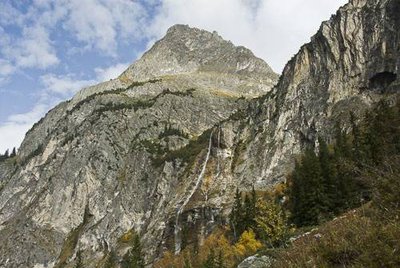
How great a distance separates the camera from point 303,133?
121 metres

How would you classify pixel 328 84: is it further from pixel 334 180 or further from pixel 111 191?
pixel 111 191

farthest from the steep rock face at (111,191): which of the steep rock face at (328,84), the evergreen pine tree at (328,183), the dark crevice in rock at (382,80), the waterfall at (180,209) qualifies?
the evergreen pine tree at (328,183)

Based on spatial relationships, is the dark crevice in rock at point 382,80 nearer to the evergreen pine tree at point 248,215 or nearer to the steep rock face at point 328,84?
the steep rock face at point 328,84

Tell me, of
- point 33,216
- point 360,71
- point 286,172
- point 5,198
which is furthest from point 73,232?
point 360,71

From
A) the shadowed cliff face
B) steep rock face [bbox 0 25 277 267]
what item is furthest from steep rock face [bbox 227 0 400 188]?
steep rock face [bbox 0 25 277 267]

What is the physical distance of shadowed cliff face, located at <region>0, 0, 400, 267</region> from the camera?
11706cm

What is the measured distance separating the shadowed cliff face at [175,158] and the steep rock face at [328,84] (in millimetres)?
328

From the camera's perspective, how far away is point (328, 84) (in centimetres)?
12288

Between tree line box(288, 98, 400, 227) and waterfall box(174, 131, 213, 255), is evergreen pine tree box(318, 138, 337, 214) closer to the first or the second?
tree line box(288, 98, 400, 227)

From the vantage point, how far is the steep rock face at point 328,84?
113750mm

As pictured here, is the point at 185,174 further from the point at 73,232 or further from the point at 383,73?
the point at 383,73

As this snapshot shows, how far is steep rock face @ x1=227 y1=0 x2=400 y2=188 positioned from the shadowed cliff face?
33 cm

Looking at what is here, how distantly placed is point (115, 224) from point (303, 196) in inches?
3863

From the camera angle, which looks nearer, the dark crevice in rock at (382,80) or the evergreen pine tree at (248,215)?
the evergreen pine tree at (248,215)
